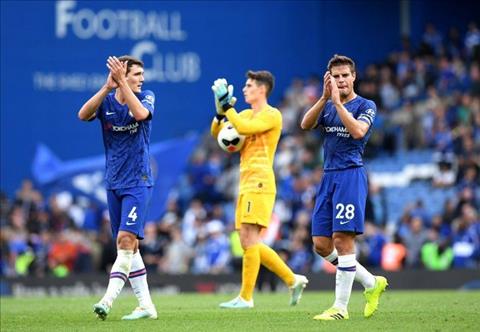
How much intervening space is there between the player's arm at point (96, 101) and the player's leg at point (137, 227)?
0.83 meters

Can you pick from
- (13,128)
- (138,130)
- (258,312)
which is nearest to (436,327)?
(258,312)

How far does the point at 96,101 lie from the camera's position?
1152 cm

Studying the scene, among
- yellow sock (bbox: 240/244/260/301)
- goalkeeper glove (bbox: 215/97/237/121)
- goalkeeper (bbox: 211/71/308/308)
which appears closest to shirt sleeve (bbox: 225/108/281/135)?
goalkeeper (bbox: 211/71/308/308)

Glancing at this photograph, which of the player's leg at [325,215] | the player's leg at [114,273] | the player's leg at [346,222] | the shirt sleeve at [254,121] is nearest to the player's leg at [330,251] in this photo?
the player's leg at [325,215]

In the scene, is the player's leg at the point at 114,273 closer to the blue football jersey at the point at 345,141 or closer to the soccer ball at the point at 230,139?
the blue football jersey at the point at 345,141

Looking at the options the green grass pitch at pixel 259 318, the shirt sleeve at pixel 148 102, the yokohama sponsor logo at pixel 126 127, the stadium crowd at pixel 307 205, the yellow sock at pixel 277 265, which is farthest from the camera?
the stadium crowd at pixel 307 205

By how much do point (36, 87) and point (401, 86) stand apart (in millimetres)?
9079

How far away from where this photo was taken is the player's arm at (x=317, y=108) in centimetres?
1125

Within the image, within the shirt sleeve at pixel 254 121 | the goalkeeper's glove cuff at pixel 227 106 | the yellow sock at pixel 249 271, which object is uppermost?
the goalkeeper's glove cuff at pixel 227 106

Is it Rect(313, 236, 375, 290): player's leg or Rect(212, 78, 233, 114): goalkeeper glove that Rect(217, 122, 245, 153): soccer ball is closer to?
Rect(212, 78, 233, 114): goalkeeper glove

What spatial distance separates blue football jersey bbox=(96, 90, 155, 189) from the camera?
462 inches

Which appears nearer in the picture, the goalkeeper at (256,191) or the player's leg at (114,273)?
the player's leg at (114,273)

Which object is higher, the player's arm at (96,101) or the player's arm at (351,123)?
the player's arm at (96,101)

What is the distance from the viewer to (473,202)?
23.1 m
